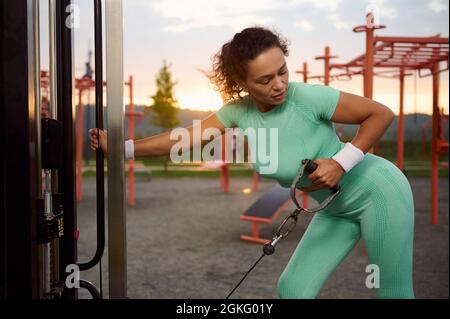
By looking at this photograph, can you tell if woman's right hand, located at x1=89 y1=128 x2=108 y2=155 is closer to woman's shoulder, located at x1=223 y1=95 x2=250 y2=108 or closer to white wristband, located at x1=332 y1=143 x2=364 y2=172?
woman's shoulder, located at x1=223 y1=95 x2=250 y2=108

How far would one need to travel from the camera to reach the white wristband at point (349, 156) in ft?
4.43

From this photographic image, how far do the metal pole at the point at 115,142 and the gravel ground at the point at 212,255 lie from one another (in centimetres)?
192

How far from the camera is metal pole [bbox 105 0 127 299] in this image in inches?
48.9

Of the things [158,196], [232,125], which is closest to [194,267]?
[232,125]

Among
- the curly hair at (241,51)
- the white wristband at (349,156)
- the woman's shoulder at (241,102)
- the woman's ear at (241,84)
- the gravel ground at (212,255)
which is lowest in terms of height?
the gravel ground at (212,255)

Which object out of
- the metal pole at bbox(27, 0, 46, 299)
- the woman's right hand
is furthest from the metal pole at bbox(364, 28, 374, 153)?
the metal pole at bbox(27, 0, 46, 299)

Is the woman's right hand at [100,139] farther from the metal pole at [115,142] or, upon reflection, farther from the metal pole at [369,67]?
the metal pole at [369,67]

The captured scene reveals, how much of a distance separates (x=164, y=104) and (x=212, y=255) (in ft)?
34.4

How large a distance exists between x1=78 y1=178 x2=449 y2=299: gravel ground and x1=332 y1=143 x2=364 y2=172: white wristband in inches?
77.6

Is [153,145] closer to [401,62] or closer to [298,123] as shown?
[298,123]

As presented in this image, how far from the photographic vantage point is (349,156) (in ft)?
4.44

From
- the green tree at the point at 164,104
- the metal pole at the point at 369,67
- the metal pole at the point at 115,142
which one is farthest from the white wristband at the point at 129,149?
the green tree at the point at 164,104

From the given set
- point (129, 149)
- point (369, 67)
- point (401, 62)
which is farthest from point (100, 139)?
point (401, 62)

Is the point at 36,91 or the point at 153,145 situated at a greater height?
the point at 36,91
